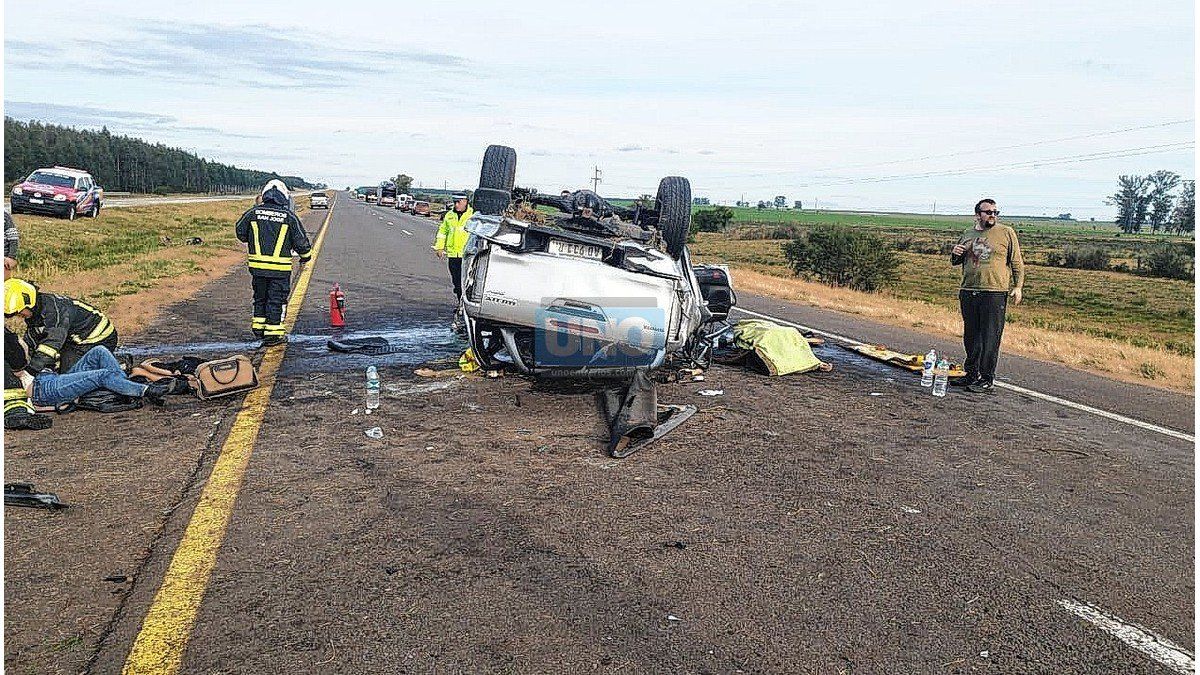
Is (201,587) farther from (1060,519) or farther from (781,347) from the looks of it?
(781,347)

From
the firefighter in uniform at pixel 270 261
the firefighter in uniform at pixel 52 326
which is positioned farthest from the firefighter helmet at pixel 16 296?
the firefighter in uniform at pixel 270 261

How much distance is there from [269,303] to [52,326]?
2678mm

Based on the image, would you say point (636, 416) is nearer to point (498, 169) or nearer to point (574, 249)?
point (574, 249)

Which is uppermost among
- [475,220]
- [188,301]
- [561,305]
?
[475,220]

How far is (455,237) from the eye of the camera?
11641 mm

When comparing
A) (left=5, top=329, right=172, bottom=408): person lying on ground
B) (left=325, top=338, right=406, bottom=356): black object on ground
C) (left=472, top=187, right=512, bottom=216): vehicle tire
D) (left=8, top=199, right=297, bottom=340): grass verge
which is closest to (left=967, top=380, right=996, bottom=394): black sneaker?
(left=472, top=187, right=512, bottom=216): vehicle tire

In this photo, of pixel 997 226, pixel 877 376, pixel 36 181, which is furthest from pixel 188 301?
pixel 36 181

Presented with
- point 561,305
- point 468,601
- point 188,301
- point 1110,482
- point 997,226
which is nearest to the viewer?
point 468,601

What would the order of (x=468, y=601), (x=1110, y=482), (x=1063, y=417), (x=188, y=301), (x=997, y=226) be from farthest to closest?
(x=188, y=301)
(x=997, y=226)
(x=1063, y=417)
(x=1110, y=482)
(x=468, y=601)

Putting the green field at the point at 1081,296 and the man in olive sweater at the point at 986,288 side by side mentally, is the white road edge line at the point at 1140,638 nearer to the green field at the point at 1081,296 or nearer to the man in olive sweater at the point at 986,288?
the man in olive sweater at the point at 986,288

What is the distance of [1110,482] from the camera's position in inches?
213

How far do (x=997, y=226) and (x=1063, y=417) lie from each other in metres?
2.14

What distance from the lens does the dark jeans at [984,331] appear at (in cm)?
812

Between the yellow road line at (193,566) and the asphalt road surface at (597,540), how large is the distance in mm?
23
